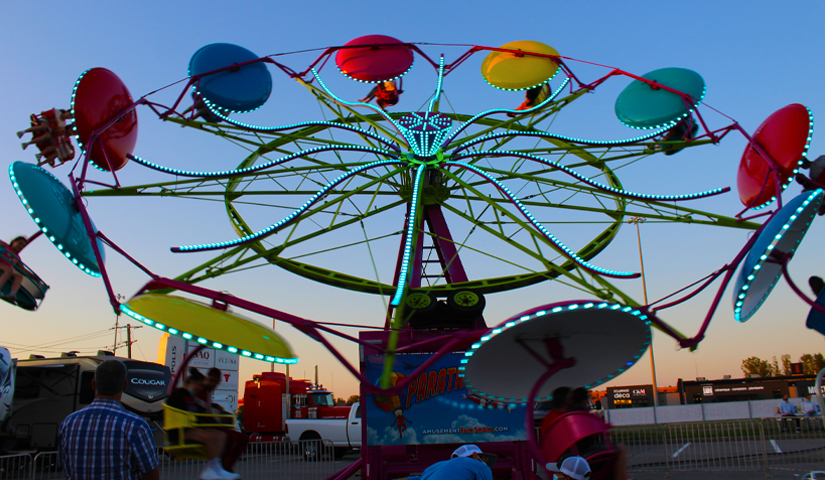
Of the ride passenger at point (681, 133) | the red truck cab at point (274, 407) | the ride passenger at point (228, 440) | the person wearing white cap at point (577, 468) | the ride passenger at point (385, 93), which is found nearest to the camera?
the person wearing white cap at point (577, 468)

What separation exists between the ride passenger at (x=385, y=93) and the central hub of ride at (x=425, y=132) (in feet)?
7.61

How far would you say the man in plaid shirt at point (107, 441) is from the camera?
3.77 m

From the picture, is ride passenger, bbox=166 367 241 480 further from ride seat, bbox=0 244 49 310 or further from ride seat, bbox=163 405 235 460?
ride seat, bbox=0 244 49 310

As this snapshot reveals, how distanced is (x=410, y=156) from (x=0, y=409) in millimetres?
11422

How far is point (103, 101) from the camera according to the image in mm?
9617

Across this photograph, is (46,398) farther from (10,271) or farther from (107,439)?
(107,439)

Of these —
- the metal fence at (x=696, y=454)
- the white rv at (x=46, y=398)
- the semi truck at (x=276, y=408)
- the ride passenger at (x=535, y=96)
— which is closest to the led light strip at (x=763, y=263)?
the metal fence at (x=696, y=454)

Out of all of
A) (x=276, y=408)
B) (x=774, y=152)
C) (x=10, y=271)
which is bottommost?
(x=276, y=408)

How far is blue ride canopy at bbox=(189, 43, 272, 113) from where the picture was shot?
11.9 m

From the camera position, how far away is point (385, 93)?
15.0 meters

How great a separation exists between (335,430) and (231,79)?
12971mm

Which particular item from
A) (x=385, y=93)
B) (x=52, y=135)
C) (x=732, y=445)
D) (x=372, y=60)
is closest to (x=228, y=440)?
(x=52, y=135)

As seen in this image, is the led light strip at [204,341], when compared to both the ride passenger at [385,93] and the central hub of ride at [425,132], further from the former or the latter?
the ride passenger at [385,93]

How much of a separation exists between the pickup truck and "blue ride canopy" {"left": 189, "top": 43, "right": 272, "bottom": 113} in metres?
→ 11.0
